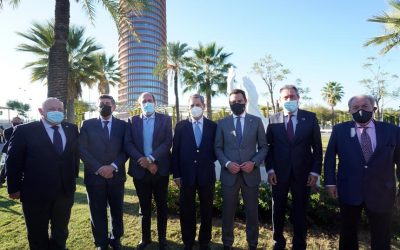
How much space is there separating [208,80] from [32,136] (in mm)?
24056

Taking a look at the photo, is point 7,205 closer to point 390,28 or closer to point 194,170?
point 194,170

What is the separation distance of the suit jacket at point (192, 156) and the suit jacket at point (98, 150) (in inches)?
30.0

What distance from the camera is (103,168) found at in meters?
4.04

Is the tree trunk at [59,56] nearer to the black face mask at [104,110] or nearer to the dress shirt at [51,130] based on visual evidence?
the black face mask at [104,110]

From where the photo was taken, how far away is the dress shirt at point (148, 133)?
4363 millimetres

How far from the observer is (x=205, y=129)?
428 centimetres

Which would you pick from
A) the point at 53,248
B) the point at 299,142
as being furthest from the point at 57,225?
the point at 299,142

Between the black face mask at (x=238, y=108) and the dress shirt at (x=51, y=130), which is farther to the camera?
the black face mask at (x=238, y=108)

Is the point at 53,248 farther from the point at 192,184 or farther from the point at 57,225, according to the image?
the point at 192,184

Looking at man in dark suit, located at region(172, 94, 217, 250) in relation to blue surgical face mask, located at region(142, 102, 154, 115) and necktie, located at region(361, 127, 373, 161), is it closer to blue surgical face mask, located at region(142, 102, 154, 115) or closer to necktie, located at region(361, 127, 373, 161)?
blue surgical face mask, located at region(142, 102, 154, 115)

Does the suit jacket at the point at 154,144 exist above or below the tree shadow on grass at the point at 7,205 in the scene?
above

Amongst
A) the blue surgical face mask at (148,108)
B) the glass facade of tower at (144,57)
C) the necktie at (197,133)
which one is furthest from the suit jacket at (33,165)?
the glass facade of tower at (144,57)

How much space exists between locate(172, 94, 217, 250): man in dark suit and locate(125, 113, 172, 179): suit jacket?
0.49 ft

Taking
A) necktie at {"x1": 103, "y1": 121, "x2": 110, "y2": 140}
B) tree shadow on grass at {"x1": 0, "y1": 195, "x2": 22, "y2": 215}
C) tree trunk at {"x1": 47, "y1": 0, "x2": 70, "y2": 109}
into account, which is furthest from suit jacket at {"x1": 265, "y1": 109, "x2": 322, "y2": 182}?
tree trunk at {"x1": 47, "y1": 0, "x2": 70, "y2": 109}
